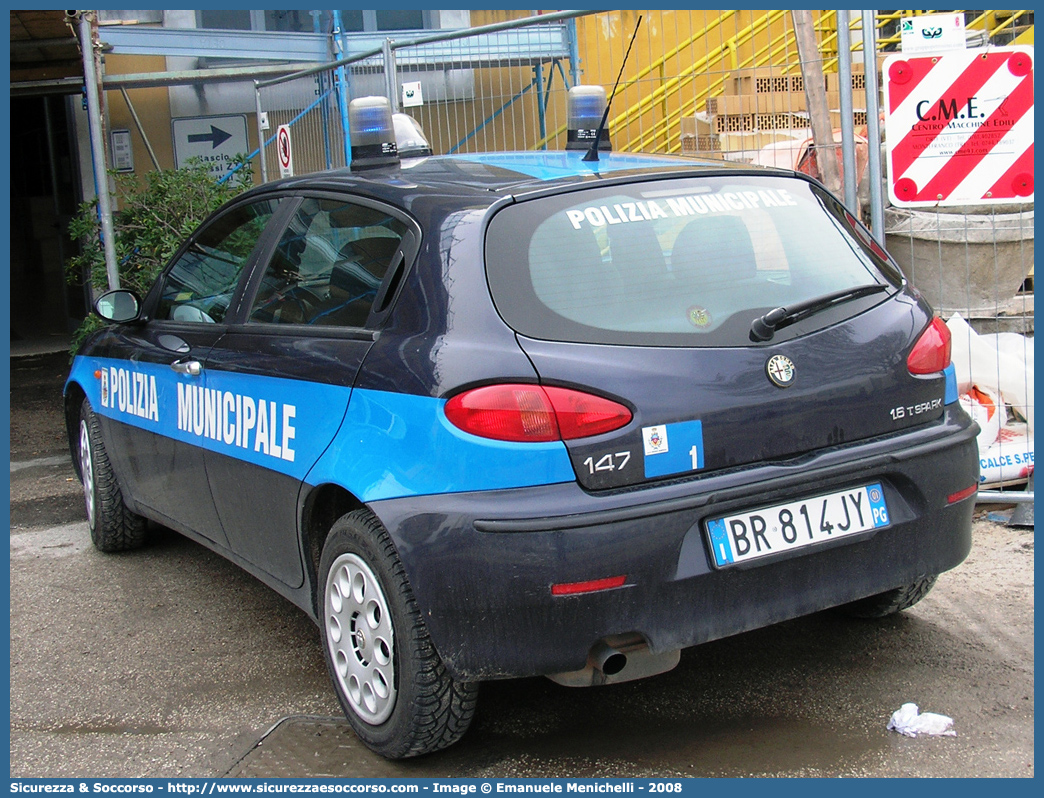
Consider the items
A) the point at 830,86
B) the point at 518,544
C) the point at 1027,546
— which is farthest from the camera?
the point at 830,86

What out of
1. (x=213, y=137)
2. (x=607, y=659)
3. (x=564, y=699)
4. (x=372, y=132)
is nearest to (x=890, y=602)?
(x=564, y=699)

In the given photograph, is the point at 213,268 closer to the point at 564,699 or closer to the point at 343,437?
the point at 343,437

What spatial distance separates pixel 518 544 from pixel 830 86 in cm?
958

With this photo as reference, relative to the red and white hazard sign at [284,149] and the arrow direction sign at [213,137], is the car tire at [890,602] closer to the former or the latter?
the red and white hazard sign at [284,149]

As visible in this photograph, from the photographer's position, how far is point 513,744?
3.12 meters

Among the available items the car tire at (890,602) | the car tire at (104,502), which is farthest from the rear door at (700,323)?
the car tire at (104,502)

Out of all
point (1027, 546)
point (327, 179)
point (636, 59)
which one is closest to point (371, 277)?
point (327, 179)

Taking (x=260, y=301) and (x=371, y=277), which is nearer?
(x=371, y=277)

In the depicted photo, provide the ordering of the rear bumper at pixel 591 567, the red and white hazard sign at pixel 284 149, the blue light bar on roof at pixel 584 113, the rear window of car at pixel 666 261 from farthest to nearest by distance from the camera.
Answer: the red and white hazard sign at pixel 284 149 < the blue light bar on roof at pixel 584 113 < the rear window of car at pixel 666 261 < the rear bumper at pixel 591 567

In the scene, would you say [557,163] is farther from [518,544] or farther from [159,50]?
[159,50]

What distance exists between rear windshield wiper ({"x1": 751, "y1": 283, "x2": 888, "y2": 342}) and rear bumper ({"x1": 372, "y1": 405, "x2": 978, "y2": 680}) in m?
0.35

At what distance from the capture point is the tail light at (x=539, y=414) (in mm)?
2668

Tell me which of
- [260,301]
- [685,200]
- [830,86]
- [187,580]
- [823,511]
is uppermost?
[830,86]

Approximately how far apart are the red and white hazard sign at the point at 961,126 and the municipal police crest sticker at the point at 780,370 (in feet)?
8.22
